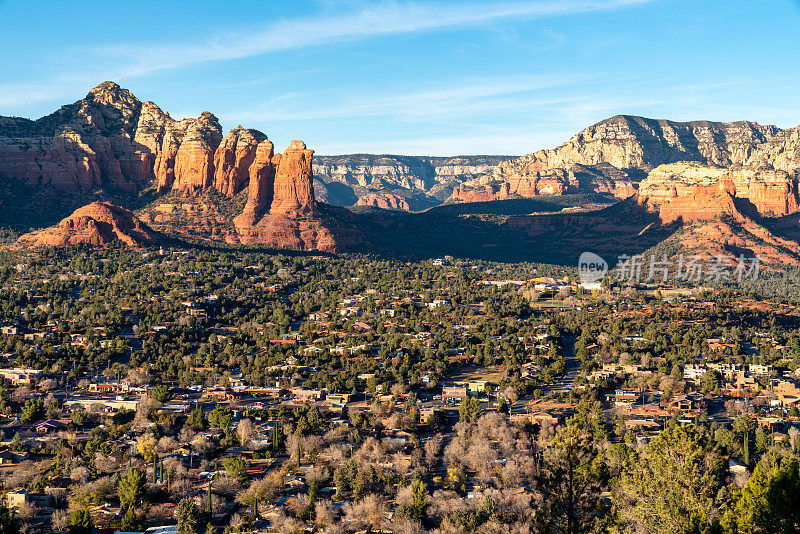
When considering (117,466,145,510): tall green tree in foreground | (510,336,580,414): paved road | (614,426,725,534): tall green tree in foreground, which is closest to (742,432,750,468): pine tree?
(510,336,580,414): paved road

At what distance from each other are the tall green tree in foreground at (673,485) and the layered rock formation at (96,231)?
467ft

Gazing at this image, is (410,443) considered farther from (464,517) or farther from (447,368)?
(447,368)

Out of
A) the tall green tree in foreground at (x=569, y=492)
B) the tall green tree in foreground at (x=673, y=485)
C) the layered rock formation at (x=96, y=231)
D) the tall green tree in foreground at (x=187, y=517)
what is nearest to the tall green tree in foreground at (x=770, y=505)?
the tall green tree in foreground at (x=673, y=485)

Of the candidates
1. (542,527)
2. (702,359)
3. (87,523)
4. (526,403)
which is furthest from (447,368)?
(542,527)

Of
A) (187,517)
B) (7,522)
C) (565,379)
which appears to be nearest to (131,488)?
(187,517)

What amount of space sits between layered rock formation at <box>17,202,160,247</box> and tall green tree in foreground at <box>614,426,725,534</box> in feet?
467

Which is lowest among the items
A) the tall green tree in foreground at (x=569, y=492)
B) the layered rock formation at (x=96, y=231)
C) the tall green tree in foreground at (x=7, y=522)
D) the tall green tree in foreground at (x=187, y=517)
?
the tall green tree in foreground at (x=187, y=517)

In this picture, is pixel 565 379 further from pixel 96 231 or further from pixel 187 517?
pixel 96 231

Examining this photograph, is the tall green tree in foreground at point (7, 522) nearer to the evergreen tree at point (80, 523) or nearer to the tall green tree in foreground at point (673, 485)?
the evergreen tree at point (80, 523)

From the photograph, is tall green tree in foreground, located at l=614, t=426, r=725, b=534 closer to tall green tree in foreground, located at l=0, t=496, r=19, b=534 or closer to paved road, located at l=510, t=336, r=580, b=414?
tall green tree in foreground, located at l=0, t=496, r=19, b=534

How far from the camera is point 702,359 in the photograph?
107688 millimetres

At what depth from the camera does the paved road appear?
3435 inches

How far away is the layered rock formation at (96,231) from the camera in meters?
165

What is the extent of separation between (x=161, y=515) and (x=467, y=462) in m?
23.6
